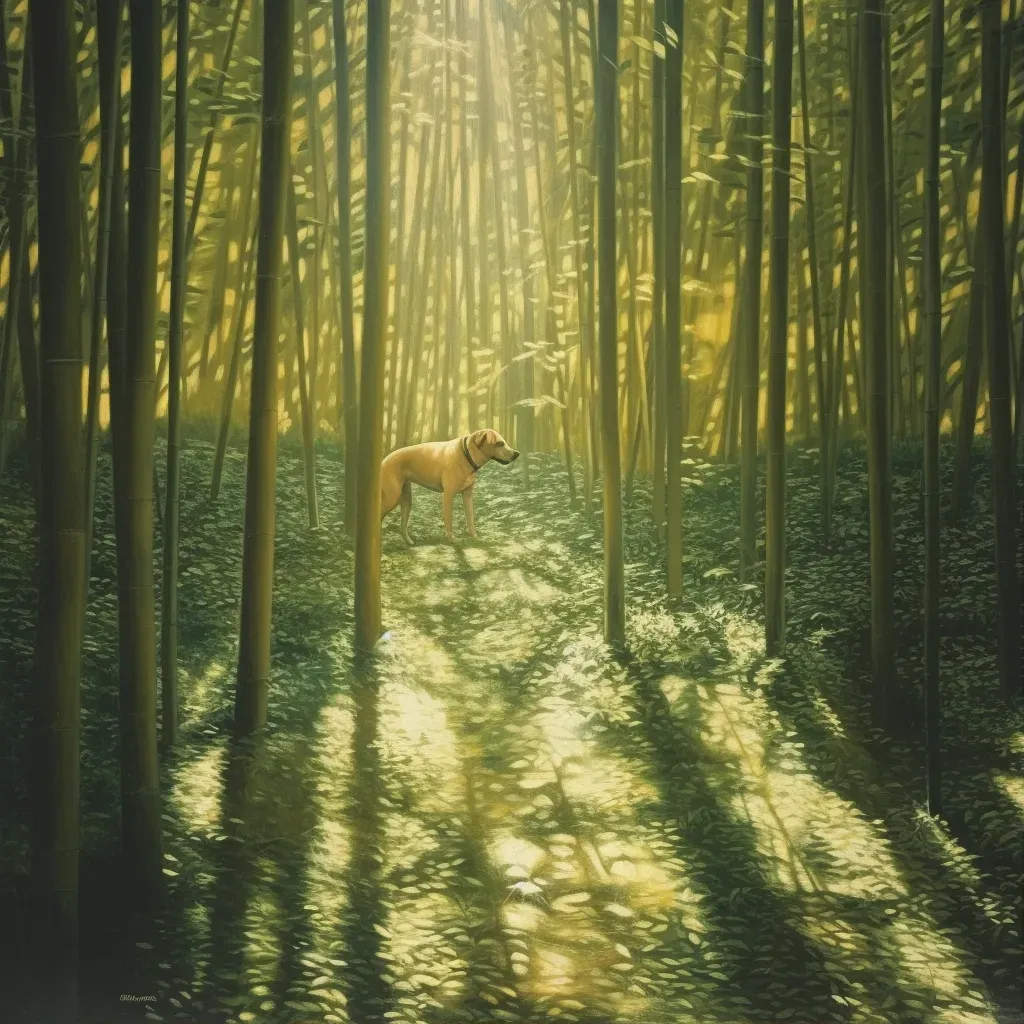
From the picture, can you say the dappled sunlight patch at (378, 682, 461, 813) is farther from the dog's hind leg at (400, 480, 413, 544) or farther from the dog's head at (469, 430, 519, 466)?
the dog's head at (469, 430, 519, 466)

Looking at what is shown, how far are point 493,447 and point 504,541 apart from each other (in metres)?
0.48

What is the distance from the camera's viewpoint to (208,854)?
248 centimetres

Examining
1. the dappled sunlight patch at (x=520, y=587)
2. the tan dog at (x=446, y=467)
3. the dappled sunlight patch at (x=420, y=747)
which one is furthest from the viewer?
the tan dog at (x=446, y=467)

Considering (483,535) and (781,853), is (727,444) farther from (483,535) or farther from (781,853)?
(781,853)

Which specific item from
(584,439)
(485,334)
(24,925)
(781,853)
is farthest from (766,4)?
(24,925)

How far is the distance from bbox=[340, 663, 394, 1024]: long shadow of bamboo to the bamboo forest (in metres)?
0.01

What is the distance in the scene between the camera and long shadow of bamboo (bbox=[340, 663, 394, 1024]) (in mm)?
2156

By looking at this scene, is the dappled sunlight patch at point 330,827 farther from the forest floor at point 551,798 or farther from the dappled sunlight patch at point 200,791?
the dappled sunlight patch at point 200,791

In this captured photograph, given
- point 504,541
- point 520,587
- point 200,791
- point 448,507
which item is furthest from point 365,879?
point 448,507

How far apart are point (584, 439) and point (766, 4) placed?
A: 2.23 m

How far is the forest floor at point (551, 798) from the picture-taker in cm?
222

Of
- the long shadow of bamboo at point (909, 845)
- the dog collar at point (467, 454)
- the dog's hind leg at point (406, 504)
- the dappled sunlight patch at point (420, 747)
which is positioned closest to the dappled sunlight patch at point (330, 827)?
the dappled sunlight patch at point (420, 747)

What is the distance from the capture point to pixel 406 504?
167 inches

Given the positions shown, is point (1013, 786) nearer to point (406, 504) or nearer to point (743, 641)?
point (743, 641)
